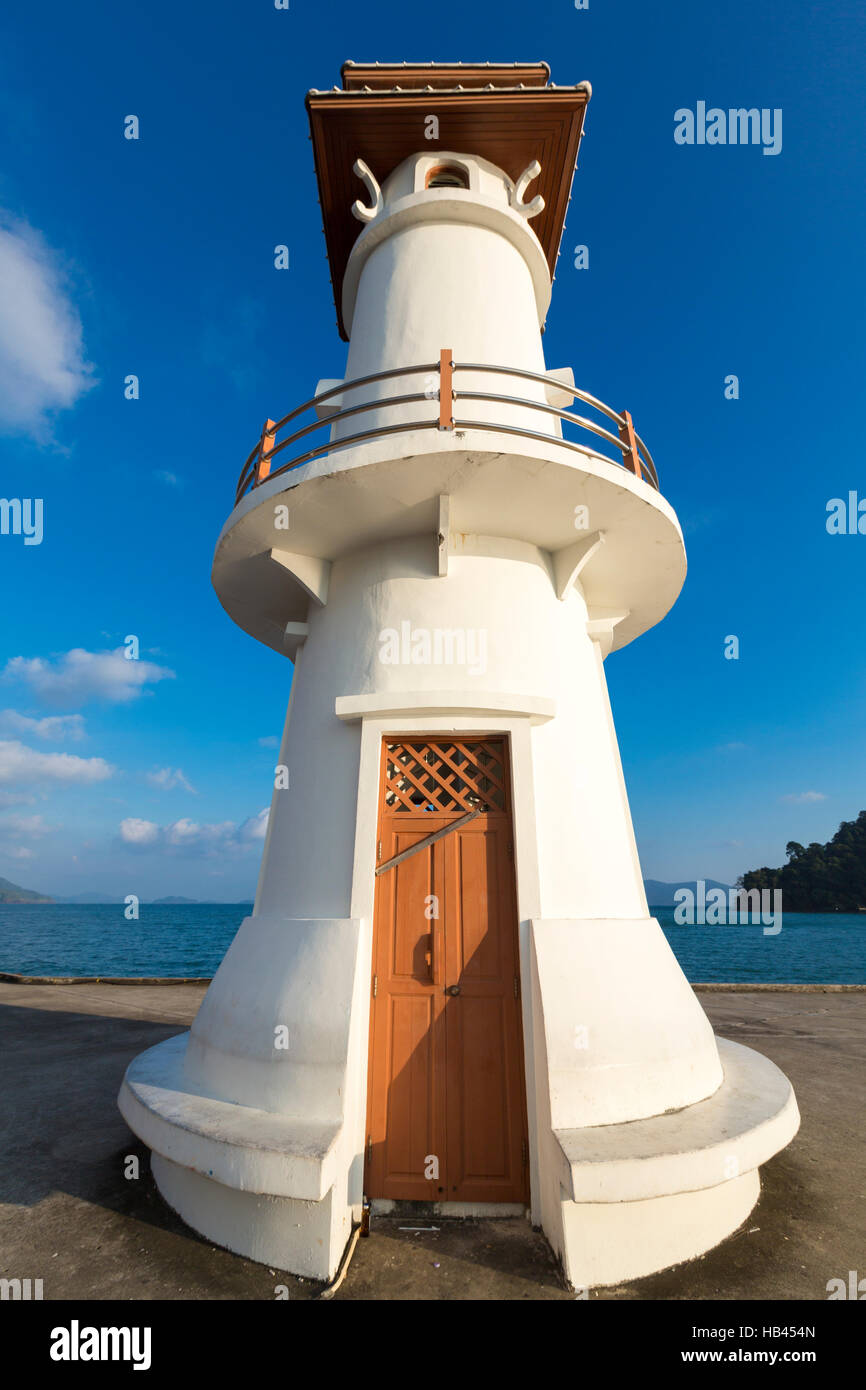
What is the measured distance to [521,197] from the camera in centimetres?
879

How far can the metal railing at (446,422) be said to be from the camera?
5242 millimetres

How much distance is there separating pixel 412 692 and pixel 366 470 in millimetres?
1777

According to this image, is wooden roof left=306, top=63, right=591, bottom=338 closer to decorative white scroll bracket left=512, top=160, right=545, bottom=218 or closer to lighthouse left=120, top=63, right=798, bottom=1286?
decorative white scroll bracket left=512, top=160, right=545, bottom=218

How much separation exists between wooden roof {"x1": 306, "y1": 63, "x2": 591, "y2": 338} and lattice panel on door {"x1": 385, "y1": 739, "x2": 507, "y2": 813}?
320 inches

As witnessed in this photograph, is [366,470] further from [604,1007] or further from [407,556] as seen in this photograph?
[604,1007]

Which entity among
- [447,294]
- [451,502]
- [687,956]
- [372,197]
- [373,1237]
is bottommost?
[687,956]

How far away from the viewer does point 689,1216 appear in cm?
411

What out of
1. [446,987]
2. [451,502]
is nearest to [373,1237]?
[446,987]

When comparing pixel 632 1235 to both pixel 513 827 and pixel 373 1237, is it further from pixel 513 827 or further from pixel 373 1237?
pixel 513 827

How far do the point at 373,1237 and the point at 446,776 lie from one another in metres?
3.10

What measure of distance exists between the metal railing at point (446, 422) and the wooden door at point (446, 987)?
2.50 metres

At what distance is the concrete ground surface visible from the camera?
3791 millimetres
